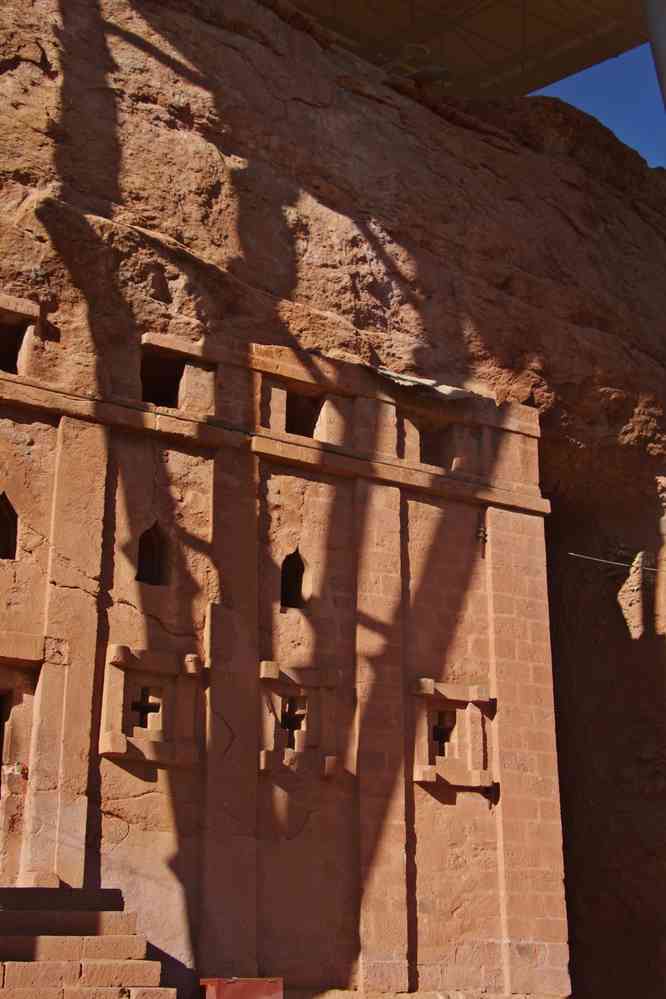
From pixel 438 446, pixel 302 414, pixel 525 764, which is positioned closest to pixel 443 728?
pixel 525 764

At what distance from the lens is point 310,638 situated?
10.5 meters

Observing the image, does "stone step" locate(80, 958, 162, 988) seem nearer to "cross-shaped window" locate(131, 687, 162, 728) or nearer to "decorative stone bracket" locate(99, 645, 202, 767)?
"decorative stone bracket" locate(99, 645, 202, 767)

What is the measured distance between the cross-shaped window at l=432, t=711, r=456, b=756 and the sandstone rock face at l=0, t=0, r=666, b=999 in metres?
1.55

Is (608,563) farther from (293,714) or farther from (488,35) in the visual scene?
(488,35)

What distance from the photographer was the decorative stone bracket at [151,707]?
30.8 ft

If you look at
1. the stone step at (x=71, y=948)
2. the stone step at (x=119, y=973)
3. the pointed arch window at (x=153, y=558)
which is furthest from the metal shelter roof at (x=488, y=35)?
the stone step at (x=119, y=973)

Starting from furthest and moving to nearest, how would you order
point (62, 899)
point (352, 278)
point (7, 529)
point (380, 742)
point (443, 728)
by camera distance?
point (352, 278), point (443, 728), point (380, 742), point (7, 529), point (62, 899)

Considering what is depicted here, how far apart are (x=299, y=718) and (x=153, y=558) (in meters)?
1.50

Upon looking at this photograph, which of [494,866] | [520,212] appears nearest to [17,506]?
[494,866]

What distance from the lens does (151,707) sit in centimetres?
969

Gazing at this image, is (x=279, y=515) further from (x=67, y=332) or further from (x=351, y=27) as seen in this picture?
(x=351, y=27)

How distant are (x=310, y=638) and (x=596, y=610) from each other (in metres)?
4.10

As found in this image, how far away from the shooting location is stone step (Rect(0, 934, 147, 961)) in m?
7.74

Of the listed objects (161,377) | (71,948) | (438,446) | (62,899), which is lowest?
(71,948)
